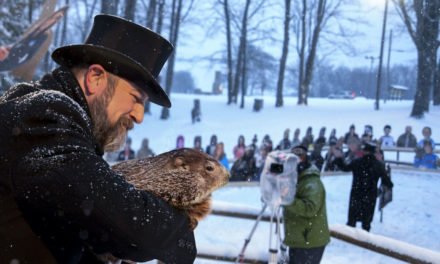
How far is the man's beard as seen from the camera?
1.28 meters

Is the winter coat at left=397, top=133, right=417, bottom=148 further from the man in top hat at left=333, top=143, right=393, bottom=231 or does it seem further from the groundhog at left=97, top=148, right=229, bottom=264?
the groundhog at left=97, top=148, right=229, bottom=264

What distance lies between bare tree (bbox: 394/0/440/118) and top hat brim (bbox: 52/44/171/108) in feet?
14.7

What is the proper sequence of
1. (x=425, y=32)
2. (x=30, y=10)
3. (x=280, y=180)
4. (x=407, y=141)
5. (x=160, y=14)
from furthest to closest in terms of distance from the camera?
(x=160, y=14) → (x=30, y=10) → (x=407, y=141) → (x=425, y=32) → (x=280, y=180)

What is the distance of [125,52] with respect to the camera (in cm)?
134

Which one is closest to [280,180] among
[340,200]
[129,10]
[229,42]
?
[340,200]

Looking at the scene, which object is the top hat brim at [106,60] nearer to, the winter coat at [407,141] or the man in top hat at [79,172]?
the man in top hat at [79,172]

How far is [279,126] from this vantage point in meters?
22.3

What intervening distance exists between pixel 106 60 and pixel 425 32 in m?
5.05

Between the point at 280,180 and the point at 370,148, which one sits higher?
the point at 370,148

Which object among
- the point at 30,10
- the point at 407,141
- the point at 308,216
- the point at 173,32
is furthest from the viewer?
the point at 173,32

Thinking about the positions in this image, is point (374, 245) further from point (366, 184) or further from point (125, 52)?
point (125, 52)

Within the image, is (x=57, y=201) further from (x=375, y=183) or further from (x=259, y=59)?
(x=259, y=59)

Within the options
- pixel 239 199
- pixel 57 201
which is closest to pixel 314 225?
pixel 57 201

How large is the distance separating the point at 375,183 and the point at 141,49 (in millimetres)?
5743
